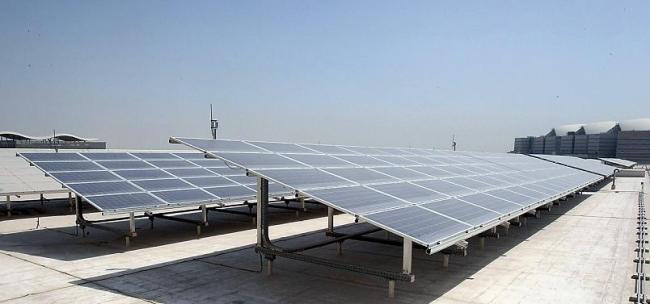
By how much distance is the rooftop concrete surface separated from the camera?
10164mm

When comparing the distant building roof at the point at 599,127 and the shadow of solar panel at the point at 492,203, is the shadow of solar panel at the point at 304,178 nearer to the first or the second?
the shadow of solar panel at the point at 492,203

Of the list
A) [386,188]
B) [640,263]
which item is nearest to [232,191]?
[386,188]

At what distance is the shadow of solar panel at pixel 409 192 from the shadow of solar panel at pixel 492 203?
4.11 feet

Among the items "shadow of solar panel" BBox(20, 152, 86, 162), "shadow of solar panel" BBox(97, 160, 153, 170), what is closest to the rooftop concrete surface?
"shadow of solar panel" BBox(97, 160, 153, 170)

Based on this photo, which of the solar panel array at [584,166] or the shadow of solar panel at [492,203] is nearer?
the shadow of solar panel at [492,203]

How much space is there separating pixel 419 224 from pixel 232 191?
1288 cm

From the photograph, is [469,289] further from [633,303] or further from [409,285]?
[633,303]

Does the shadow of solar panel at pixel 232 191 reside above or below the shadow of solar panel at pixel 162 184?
below

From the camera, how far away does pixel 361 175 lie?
13.5m

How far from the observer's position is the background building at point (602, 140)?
140125 millimetres

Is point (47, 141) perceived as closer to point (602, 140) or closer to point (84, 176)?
point (84, 176)

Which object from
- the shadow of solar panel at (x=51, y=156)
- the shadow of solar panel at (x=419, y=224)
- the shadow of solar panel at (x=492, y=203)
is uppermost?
the shadow of solar panel at (x=51, y=156)

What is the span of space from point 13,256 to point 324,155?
10.7 metres

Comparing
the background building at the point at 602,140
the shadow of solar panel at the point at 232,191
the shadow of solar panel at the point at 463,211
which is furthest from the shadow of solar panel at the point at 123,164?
the background building at the point at 602,140
